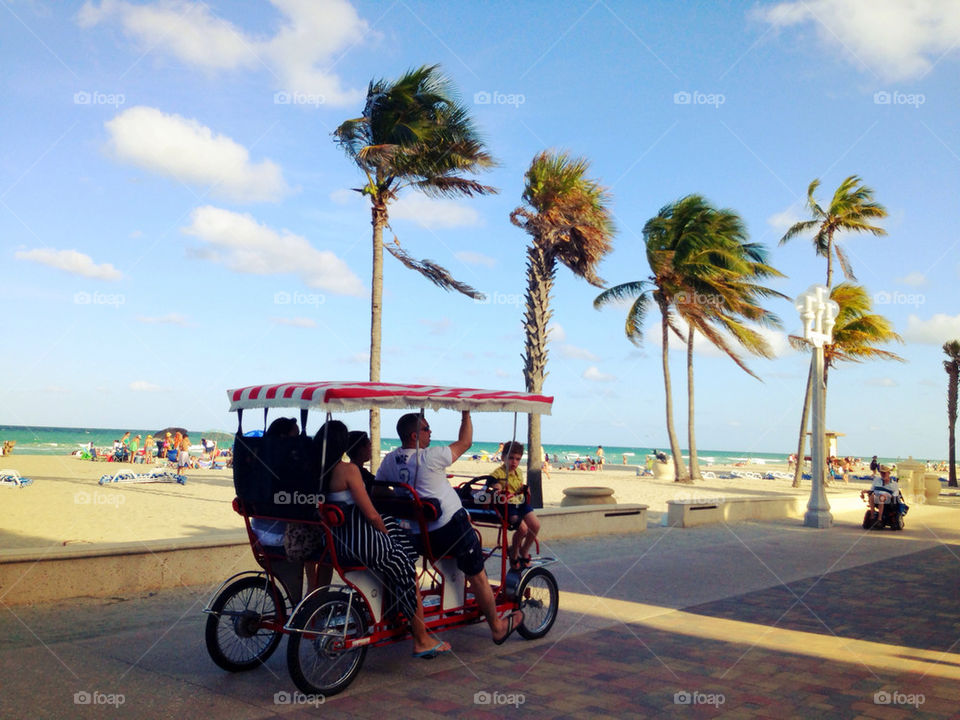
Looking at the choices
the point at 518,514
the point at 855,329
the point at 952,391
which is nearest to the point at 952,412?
the point at 952,391

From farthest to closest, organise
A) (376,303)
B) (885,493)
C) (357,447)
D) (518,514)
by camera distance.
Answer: (885,493) → (376,303) → (518,514) → (357,447)

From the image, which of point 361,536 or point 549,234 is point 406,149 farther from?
point 361,536

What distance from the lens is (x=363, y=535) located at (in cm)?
546

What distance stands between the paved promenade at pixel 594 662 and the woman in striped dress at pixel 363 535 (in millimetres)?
549

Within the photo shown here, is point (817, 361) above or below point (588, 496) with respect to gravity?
above

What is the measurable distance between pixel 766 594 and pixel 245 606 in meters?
6.06

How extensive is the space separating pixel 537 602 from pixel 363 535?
2100mm

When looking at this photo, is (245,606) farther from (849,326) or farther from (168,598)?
(849,326)

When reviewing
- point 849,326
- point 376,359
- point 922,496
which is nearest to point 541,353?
point 376,359

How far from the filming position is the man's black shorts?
19.5ft

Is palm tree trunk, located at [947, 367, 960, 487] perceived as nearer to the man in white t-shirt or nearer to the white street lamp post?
the white street lamp post

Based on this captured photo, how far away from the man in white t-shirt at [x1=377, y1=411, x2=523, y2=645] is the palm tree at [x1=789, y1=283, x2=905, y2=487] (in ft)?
104

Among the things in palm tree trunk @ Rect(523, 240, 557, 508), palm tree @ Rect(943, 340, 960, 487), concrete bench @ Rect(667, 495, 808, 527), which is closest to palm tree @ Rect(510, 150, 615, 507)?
palm tree trunk @ Rect(523, 240, 557, 508)

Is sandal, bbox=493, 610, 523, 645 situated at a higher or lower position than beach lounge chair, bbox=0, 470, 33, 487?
higher
